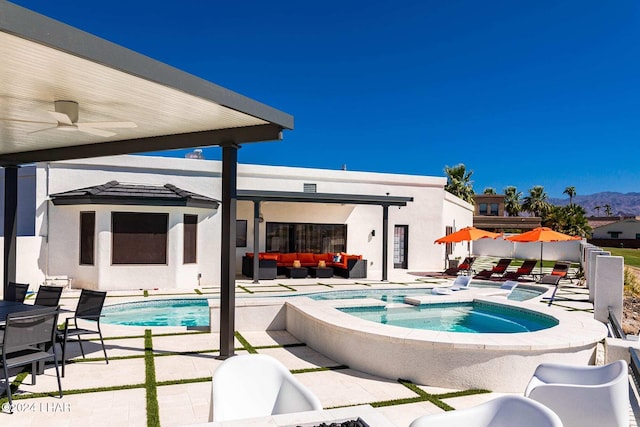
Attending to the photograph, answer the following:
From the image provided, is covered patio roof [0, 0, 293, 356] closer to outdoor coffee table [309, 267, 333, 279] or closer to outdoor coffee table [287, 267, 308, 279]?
outdoor coffee table [287, 267, 308, 279]

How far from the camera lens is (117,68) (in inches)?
147

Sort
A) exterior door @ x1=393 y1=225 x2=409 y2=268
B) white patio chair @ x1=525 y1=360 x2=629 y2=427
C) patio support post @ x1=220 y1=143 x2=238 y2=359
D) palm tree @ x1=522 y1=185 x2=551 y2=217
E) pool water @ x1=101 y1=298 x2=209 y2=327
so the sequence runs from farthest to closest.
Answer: palm tree @ x1=522 y1=185 x2=551 y2=217 → exterior door @ x1=393 y1=225 x2=409 y2=268 → pool water @ x1=101 y1=298 x2=209 y2=327 → patio support post @ x1=220 y1=143 x2=238 y2=359 → white patio chair @ x1=525 y1=360 x2=629 y2=427

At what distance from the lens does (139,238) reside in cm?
1390

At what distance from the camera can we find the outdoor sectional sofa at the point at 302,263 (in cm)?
1636

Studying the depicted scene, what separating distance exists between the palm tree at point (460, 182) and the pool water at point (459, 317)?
3189 centimetres

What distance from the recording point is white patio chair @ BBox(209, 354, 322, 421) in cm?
352

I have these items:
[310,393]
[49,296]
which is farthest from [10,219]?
[310,393]

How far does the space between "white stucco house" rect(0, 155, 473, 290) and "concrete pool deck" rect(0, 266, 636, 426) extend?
18.7 ft

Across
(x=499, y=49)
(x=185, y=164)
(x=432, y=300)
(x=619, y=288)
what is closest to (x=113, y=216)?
(x=185, y=164)

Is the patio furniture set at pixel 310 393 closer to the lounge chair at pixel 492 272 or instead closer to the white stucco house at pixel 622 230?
the lounge chair at pixel 492 272

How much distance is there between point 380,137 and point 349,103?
376 inches

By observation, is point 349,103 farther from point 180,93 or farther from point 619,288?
point 180,93

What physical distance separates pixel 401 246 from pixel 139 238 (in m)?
11.9

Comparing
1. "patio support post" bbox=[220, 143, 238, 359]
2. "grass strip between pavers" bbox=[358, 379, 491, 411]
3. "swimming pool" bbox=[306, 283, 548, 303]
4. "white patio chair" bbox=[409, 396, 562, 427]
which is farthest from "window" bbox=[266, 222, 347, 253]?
"white patio chair" bbox=[409, 396, 562, 427]
